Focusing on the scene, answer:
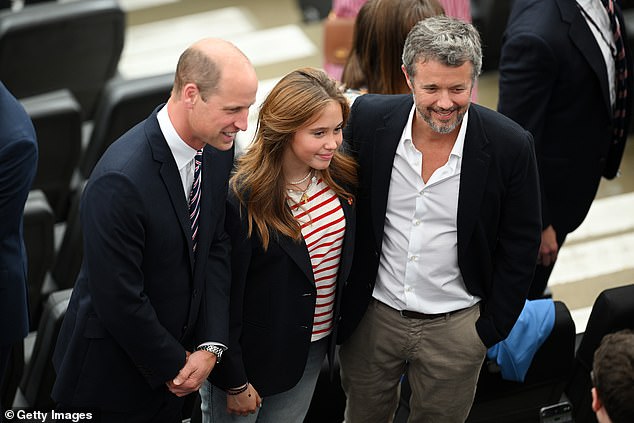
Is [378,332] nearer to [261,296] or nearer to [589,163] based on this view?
[261,296]

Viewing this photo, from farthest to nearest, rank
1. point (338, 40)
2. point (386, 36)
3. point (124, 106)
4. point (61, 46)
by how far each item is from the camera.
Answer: point (61, 46), point (124, 106), point (338, 40), point (386, 36)

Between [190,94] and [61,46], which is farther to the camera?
[61,46]

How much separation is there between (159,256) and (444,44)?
85cm

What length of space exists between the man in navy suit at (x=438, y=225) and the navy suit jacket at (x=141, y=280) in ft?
1.30

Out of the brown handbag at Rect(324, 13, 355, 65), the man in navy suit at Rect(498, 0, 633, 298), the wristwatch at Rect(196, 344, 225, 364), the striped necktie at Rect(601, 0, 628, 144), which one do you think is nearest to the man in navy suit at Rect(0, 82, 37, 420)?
the wristwatch at Rect(196, 344, 225, 364)

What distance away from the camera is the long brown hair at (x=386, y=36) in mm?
3088

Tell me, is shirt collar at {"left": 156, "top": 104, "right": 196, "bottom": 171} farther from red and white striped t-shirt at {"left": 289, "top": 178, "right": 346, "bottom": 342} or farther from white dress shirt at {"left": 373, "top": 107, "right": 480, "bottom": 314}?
white dress shirt at {"left": 373, "top": 107, "right": 480, "bottom": 314}

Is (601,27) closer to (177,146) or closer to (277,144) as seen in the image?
(277,144)

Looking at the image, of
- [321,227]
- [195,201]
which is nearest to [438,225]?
[321,227]

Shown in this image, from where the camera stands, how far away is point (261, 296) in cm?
263

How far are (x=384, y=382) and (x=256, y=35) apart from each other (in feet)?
12.4

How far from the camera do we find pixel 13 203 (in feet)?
9.70

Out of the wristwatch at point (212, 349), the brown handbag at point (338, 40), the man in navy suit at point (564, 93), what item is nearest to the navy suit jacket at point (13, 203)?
the wristwatch at point (212, 349)

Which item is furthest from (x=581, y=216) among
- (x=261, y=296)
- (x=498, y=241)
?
(x=261, y=296)
